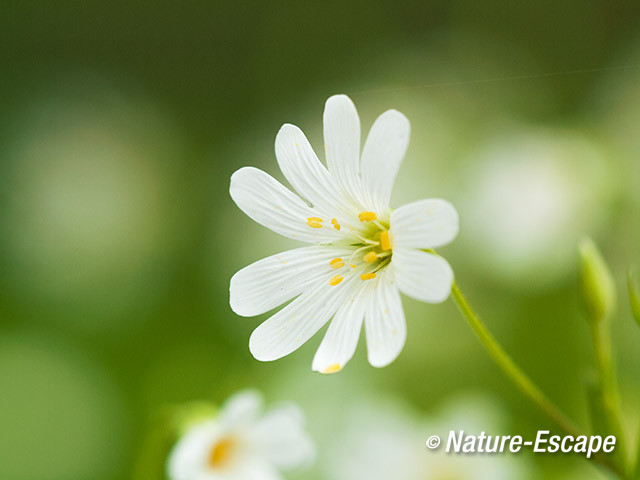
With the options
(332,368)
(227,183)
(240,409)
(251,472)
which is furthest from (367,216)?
(227,183)

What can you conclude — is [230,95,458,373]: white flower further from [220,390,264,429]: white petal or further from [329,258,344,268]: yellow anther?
[220,390,264,429]: white petal

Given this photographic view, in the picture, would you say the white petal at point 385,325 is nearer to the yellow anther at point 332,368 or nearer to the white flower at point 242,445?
the yellow anther at point 332,368

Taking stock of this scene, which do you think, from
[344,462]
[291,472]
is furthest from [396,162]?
[291,472]

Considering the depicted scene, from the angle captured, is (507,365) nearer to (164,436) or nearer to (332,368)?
(332,368)

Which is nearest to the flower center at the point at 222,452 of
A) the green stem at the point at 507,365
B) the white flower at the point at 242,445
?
the white flower at the point at 242,445

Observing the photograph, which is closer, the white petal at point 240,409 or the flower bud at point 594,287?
the flower bud at point 594,287

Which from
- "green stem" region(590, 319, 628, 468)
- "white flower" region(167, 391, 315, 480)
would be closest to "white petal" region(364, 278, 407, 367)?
"green stem" region(590, 319, 628, 468)
